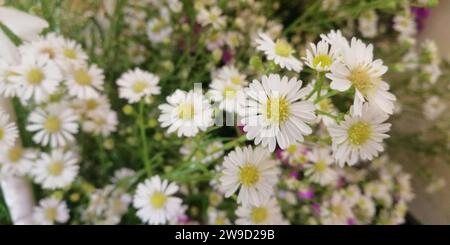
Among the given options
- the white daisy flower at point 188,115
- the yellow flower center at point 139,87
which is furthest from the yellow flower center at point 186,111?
the yellow flower center at point 139,87

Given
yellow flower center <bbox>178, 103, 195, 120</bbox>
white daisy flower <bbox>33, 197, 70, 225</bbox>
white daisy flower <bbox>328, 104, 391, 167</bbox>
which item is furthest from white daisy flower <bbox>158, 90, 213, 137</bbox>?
white daisy flower <bbox>33, 197, 70, 225</bbox>

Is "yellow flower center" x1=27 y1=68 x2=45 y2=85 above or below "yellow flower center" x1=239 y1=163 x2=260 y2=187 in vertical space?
above

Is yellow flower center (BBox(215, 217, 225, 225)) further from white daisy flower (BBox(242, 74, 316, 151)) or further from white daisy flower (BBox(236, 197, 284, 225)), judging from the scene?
white daisy flower (BBox(242, 74, 316, 151))

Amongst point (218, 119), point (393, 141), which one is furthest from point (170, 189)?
point (393, 141)

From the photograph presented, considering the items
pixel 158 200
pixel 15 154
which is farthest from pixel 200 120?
pixel 15 154

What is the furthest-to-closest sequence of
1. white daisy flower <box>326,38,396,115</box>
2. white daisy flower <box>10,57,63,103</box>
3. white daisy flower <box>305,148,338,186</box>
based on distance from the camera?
white daisy flower <box>305,148,338,186</box>
white daisy flower <box>10,57,63,103</box>
white daisy flower <box>326,38,396,115</box>

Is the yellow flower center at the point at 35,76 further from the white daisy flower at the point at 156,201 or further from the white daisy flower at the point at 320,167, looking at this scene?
the white daisy flower at the point at 320,167

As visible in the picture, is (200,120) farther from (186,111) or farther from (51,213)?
(51,213)
